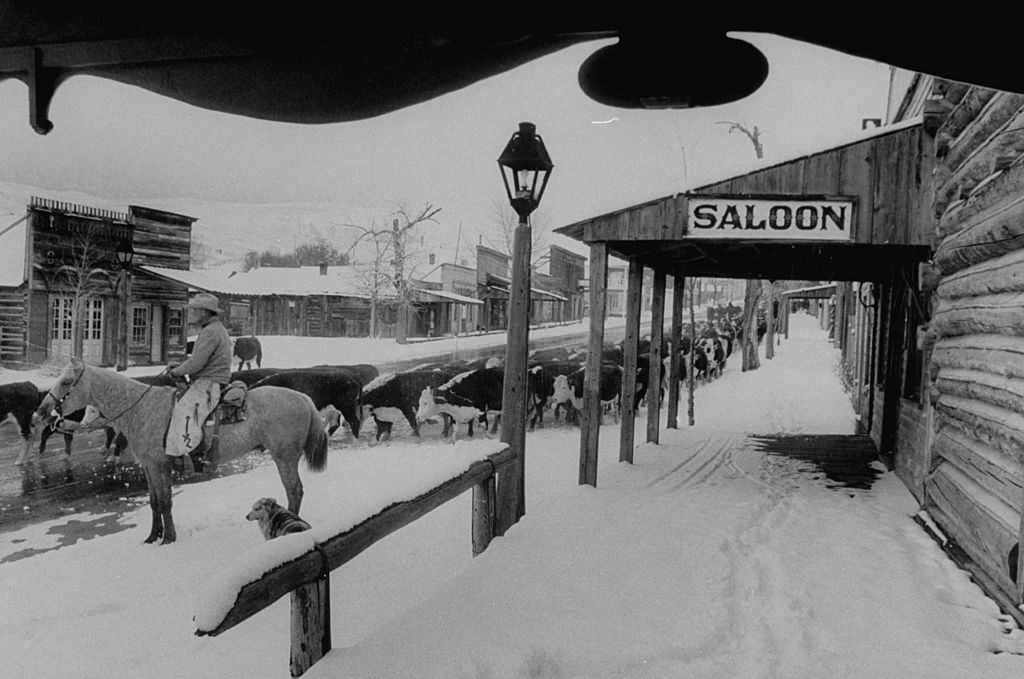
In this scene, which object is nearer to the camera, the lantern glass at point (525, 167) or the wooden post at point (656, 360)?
the lantern glass at point (525, 167)

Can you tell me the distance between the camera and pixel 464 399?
37.1 ft

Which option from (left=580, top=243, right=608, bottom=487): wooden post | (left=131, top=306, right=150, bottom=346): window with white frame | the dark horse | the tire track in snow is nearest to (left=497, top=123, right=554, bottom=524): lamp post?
(left=580, top=243, right=608, bottom=487): wooden post

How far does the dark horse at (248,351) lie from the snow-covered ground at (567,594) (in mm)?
1830

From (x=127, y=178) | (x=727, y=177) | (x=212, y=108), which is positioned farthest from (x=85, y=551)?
(x=727, y=177)

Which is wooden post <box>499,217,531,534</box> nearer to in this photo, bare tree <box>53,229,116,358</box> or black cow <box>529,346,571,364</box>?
bare tree <box>53,229,116,358</box>

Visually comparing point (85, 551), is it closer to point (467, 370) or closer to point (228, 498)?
point (228, 498)

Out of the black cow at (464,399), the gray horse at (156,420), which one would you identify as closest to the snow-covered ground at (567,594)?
the gray horse at (156,420)

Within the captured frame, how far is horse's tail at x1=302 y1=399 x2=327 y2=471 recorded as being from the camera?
7.18 m

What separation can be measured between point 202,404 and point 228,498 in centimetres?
151

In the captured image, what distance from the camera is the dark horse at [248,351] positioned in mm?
8805

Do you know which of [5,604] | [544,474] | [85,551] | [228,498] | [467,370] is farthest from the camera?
[467,370]

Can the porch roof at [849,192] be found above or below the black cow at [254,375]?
above

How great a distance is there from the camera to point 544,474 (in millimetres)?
8828

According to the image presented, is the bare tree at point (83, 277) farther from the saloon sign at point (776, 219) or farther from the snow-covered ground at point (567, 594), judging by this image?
the saloon sign at point (776, 219)
